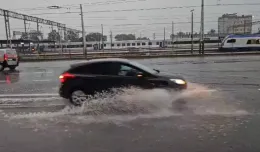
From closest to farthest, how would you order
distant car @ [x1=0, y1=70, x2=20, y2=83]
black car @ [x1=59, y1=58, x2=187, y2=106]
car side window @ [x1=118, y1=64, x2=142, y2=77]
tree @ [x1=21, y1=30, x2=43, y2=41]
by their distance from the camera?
black car @ [x1=59, y1=58, x2=187, y2=106] → car side window @ [x1=118, y1=64, x2=142, y2=77] → distant car @ [x1=0, y1=70, x2=20, y2=83] → tree @ [x1=21, y1=30, x2=43, y2=41]

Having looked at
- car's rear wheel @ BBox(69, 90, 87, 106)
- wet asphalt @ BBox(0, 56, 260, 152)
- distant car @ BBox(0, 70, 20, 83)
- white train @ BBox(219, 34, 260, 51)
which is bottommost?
wet asphalt @ BBox(0, 56, 260, 152)

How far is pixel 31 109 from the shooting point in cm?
798

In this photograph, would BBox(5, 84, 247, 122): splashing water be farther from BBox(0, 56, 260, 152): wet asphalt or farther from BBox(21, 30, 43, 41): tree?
BBox(21, 30, 43, 41): tree

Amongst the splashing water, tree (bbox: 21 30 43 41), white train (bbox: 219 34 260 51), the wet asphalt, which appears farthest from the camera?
tree (bbox: 21 30 43 41)

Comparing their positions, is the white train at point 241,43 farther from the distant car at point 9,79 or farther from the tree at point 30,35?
the tree at point 30,35

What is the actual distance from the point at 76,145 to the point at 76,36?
121056mm

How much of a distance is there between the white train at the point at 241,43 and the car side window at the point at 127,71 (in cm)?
3954

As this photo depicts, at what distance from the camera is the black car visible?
25.1ft

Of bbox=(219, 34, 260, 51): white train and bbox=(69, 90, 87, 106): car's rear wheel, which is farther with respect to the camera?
bbox=(219, 34, 260, 51): white train

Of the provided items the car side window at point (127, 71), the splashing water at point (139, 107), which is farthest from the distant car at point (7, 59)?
the car side window at point (127, 71)

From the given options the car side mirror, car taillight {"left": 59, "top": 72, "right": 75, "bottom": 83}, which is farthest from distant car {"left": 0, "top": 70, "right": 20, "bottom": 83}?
the car side mirror

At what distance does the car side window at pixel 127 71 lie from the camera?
7.75 m

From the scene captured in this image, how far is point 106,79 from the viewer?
7816mm

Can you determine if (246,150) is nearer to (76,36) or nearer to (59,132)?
(59,132)
